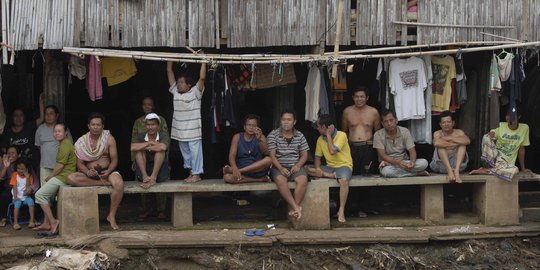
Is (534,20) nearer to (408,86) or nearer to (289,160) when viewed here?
(408,86)

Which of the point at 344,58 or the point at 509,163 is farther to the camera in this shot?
the point at 509,163

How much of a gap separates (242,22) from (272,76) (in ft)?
3.53

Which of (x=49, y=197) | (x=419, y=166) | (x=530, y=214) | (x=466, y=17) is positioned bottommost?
(x=530, y=214)

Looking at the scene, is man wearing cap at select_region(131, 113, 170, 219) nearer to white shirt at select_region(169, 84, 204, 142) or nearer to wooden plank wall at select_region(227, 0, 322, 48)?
white shirt at select_region(169, 84, 204, 142)

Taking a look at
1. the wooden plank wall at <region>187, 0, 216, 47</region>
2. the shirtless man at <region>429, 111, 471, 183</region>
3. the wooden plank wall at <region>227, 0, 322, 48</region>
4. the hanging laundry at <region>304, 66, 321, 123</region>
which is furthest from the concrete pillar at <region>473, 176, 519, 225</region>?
the wooden plank wall at <region>187, 0, 216, 47</region>

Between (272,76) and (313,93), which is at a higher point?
(272,76)

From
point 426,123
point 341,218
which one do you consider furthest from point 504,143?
point 341,218

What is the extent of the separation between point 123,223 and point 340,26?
4.13 meters

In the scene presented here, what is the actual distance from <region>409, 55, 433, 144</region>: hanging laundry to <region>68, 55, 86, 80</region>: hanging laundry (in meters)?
4.95

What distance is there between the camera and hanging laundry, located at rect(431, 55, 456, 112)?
1099 cm

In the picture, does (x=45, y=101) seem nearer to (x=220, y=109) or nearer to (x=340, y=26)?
(x=220, y=109)

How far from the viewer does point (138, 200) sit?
39.6 ft

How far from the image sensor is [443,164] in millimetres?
10727

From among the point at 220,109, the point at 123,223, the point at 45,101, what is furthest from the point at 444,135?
the point at 45,101
